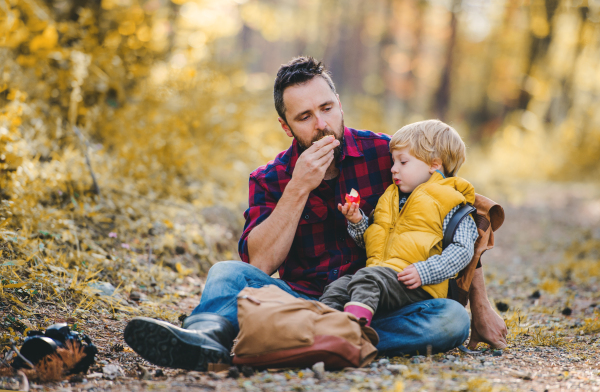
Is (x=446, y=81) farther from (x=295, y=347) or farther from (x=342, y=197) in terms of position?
(x=295, y=347)

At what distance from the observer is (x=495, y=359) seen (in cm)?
257

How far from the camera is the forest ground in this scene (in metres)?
2.02

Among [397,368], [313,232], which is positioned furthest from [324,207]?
[397,368]

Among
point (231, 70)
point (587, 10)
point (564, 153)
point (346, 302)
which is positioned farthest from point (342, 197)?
point (587, 10)

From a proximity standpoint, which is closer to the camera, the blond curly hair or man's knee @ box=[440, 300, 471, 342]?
man's knee @ box=[440, 300, 471, 342]

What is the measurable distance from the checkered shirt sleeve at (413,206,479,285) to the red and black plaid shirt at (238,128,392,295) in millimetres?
537

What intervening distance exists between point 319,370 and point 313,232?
109 cm

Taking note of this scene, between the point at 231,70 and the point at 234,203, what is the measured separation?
3.03 metres

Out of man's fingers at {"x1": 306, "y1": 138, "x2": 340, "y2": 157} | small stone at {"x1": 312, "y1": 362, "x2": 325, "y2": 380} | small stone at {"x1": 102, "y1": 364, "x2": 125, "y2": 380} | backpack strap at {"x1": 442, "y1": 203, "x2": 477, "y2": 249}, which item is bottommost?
small stone at {"x1": 102, "y1": 364, "x2": 125, "y2": 380}

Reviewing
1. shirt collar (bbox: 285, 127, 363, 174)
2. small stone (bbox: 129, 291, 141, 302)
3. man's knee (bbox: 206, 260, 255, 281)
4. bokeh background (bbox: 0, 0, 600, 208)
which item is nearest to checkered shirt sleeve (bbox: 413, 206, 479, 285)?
shirt collar (bbox: 285, 127, 363, 174)

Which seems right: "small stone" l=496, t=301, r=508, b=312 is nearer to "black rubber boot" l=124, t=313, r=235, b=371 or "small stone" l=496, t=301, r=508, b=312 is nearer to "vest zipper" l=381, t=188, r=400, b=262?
"vest zipper" l=381, t=188, r=400, b=262

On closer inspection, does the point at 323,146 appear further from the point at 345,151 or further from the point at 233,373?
the point at 233,373

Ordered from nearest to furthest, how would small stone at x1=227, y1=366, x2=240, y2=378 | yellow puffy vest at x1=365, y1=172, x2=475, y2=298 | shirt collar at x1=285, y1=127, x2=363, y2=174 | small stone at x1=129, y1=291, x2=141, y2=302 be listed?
1. small stone at x1=227, y1=366, x2=240, y2=378
2. yellow puffy vest at x1=365, y1=172, x2=475, y2=298
3. shirt collar at x1=285, y1=127, x2=363, y2=174
4. small stone at x1=129, y1=291, x2=141, y2=302

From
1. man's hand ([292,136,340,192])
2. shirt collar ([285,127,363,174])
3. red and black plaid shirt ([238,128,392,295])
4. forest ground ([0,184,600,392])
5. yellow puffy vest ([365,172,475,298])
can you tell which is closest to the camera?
forest ground ([0,184,600,392])
